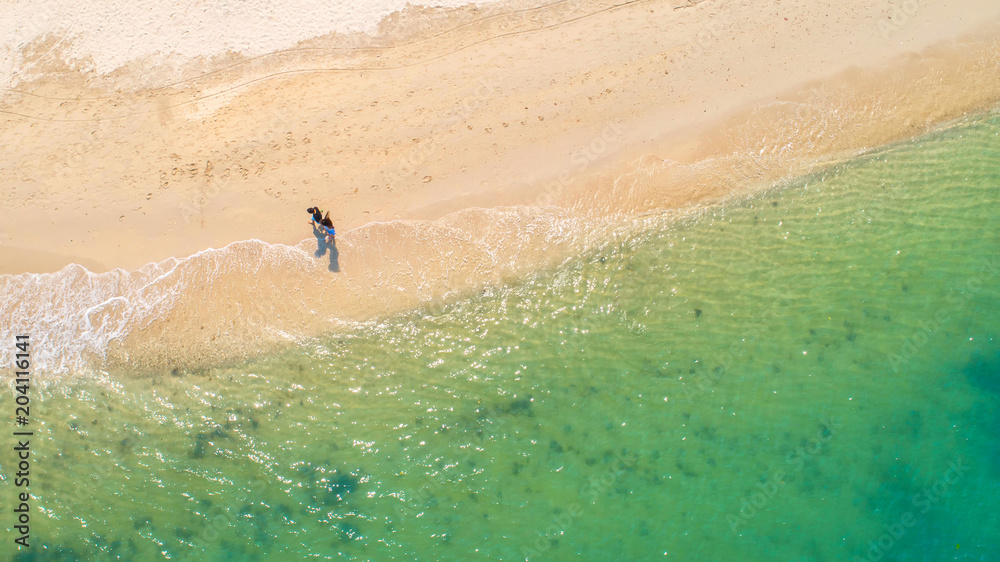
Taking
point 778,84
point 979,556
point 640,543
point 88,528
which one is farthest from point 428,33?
point 979,556

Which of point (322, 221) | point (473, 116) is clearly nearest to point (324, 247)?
point (322, 221)

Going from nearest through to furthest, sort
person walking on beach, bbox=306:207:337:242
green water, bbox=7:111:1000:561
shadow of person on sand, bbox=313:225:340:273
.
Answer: person walking on beach, bbox=306:207:337:242, green water, bbox=7:111:1000:561, shadow of person on sand, bbox=313:225:340:273

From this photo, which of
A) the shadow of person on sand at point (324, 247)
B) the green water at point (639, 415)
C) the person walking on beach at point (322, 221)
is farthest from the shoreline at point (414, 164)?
the green water at point (639, 415)

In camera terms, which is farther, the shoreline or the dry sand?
the dry sand

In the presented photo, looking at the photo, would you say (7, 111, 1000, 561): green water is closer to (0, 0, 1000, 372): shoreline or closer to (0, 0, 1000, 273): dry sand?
(0, 0, 1000, 372): shoreline

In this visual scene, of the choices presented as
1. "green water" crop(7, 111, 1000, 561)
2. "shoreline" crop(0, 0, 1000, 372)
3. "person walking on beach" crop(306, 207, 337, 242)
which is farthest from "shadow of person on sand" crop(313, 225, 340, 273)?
"green water" crop(7, 111, 1000, 561)

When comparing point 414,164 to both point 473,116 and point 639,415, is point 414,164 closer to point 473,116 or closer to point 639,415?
point 473,116
